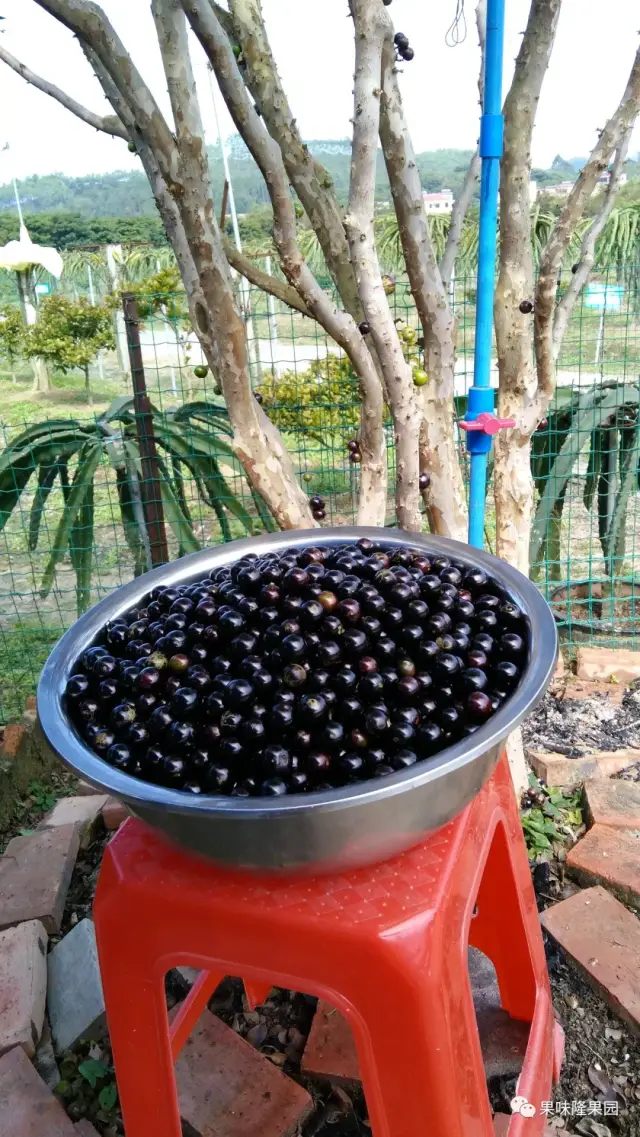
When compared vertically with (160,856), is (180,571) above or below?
above

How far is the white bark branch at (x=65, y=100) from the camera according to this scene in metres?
1.93

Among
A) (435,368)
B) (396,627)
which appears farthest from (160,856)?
(435,368)

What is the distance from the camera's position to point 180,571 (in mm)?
1366

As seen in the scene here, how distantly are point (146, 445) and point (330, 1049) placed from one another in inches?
75.9

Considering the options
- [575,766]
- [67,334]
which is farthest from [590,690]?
[67,334]

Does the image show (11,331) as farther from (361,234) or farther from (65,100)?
(361,234)

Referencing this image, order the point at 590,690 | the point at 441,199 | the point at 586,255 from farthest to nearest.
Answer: the point at 441,199 < the point at 590,690 < the point at 586,255

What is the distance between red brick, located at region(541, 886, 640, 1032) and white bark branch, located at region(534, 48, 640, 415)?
1.35 meters

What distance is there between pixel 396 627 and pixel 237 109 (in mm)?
1084

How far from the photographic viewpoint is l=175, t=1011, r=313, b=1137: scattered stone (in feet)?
4.42

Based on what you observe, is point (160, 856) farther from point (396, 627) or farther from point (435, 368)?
point (435, 368)

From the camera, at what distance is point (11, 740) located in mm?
2355

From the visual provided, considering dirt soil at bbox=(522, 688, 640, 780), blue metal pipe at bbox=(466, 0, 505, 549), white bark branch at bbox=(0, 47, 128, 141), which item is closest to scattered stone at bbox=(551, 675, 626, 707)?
dirt soil at bbox=(522, 688, 640, 780)

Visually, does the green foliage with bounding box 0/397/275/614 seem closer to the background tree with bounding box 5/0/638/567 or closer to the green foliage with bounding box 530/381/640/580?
the background tree with bounding box 5/0/638/567
